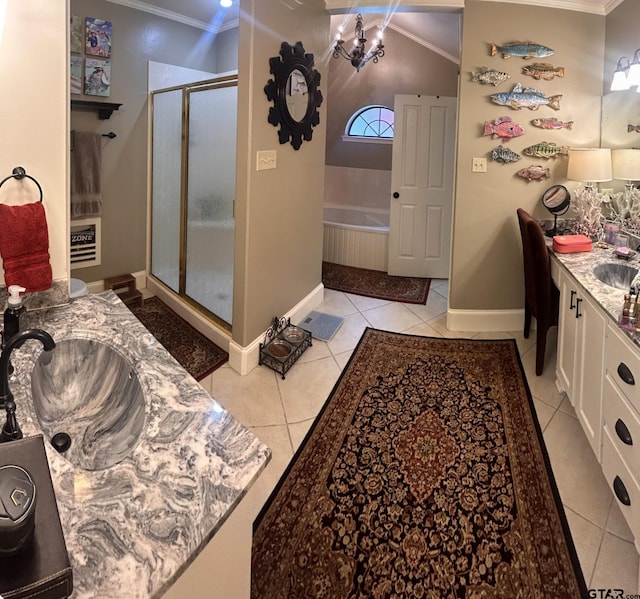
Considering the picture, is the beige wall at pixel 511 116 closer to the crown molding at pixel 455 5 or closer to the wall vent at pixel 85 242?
the crown molding at pixel 455 5

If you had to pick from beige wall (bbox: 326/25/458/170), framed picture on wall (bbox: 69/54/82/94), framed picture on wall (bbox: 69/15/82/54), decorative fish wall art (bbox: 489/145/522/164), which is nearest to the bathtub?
beige wall (bbox: 326/25/458/170)

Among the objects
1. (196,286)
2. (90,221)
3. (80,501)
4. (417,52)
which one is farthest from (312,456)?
(417,52)

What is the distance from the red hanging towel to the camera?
146 centimetres

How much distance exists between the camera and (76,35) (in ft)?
11.9

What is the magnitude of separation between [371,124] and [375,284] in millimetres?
2579

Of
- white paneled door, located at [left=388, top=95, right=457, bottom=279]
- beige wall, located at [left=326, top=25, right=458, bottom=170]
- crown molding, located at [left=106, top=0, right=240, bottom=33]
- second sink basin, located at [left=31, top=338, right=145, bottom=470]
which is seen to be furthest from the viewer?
beige wall, located at [left=326, top=25, right=458, bottom=170]

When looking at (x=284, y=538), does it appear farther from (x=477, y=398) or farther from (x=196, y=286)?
(x=196, y=286)

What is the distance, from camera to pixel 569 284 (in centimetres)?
258

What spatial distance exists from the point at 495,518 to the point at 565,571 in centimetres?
29

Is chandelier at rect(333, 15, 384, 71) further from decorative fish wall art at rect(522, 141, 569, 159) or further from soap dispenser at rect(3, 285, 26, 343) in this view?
soap dispenser at rect(3, 285, 26, 343)

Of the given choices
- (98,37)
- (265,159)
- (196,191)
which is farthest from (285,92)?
(98,37)

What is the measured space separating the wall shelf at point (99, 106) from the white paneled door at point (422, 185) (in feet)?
8.95

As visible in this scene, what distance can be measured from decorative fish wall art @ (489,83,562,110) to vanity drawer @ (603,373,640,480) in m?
2.27

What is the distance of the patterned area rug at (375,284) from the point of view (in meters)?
4.62
